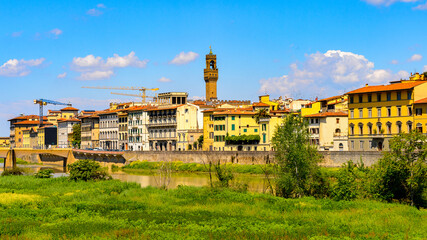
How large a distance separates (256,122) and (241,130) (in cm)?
269

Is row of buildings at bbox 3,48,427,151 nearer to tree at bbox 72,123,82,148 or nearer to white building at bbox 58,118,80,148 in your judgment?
white building at bbox 58,118,80,148

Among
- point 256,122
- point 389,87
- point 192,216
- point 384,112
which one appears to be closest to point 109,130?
point 256,122

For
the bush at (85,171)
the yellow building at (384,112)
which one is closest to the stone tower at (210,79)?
the yellow building at (384,112)

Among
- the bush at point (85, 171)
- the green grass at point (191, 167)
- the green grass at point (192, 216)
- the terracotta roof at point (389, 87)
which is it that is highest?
the terracotta roof at point (389, 87)

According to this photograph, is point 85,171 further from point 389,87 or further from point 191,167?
point 389,87

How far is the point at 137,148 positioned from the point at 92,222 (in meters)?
80.3

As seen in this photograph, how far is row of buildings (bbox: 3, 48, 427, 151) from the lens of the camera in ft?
224

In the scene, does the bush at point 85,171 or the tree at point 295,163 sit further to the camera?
the bush at point 85,171

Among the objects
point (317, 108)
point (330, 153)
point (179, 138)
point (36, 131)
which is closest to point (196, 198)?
point (330, 153)

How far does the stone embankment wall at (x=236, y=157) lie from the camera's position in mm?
67250

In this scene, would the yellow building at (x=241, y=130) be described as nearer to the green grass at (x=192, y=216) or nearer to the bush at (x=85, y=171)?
the bush at (x=85, y=171)

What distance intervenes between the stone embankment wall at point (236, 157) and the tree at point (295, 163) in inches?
728

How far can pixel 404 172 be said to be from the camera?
4053 centimetres

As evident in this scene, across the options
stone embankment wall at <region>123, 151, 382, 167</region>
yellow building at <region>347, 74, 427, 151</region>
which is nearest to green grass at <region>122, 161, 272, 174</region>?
stone embankment wall at <region>123, 151, 382, 167</region>
